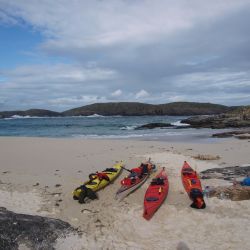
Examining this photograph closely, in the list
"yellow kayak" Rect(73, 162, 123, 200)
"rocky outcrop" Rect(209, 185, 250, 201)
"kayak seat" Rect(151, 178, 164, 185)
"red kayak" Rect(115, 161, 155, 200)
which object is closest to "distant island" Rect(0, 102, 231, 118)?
"red kayak" Rect(115, 161, 155, 200)

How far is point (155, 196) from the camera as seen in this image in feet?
25.2

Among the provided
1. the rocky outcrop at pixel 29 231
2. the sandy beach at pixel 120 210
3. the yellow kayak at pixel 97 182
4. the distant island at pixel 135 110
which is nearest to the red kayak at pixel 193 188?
the sandy beach at pixel 120 210

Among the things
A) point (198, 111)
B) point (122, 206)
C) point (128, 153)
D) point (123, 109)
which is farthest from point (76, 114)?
point (122, 206)

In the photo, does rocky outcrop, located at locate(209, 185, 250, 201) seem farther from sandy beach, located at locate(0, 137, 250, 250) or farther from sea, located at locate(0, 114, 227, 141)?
sea, located at locate(0, 114, 227, 141)

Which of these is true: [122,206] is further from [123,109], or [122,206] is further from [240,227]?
[123,109]

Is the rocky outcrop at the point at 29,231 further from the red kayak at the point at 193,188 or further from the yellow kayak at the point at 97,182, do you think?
the red kayak at the point at 193,188

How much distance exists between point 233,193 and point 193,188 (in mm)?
999

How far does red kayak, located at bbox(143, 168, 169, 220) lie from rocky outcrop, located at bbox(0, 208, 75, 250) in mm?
1830

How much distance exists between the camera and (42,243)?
206 inches

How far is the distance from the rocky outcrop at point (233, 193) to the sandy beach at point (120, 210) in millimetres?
211

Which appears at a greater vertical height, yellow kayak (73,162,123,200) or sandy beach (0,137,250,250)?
yellow kayak (73,162,123,200)

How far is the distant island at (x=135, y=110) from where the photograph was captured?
9862cm

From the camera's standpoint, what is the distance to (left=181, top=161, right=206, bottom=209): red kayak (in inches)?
284

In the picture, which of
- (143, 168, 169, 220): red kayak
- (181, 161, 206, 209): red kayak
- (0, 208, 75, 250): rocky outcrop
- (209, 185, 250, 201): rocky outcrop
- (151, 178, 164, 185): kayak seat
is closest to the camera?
(0, 208, 75, 250): rocky outcrop
